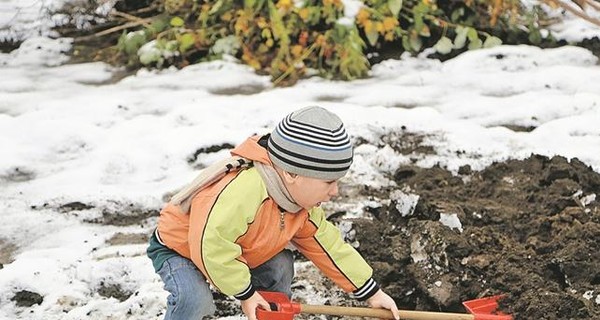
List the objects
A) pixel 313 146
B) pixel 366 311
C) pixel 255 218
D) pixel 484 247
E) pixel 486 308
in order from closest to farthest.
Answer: pixel 313 146 < pixel 255 218 < pixel 366 311 < pixel 486 308 < pixel 484 247

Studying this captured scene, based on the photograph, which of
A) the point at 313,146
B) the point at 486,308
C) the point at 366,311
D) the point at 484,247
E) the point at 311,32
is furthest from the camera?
the point at 311,32

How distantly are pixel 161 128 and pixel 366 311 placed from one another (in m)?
2.42

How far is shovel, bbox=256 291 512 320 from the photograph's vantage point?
252 centimetres

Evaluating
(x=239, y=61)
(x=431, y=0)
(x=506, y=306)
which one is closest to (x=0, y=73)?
(x=239, y=61)

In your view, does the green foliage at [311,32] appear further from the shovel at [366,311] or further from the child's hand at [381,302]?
the child's hand at [381,302]

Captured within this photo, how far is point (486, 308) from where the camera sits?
291cm

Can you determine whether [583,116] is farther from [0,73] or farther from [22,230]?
[0,73]

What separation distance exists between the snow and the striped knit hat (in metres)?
0.99

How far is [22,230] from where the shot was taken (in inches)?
145

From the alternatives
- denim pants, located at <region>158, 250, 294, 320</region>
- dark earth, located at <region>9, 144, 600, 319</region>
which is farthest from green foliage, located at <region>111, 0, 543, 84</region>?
denim pants, located at <region>158, 250, 294, 320</region>

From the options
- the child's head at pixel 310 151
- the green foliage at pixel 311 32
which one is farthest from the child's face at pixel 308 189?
the green foliage at pixel 311 32

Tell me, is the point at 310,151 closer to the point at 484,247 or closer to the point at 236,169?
the point at 236,169

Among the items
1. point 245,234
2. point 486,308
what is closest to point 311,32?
point 486,308

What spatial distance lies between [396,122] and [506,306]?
189 centimetres
